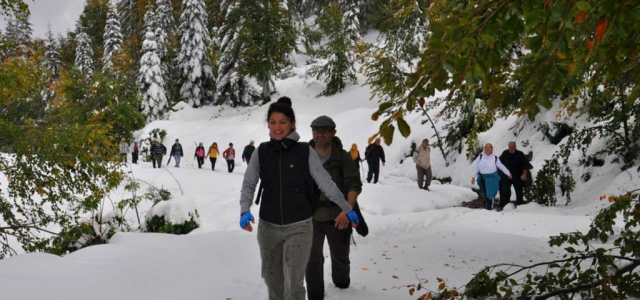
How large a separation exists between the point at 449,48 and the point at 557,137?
1491 cm

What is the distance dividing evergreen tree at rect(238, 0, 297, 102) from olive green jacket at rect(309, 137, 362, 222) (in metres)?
29.4

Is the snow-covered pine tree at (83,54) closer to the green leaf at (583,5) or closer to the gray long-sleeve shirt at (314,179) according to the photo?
the gray long-sleeve shirt at (314,179)

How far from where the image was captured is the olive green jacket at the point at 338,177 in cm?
416

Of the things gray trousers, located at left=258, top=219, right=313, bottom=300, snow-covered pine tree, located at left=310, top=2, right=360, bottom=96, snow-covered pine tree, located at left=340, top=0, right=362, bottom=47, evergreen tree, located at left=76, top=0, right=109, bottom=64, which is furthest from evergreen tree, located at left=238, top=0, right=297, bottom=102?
gray trousers, located at left=258, top=219, right=313, bottom=300

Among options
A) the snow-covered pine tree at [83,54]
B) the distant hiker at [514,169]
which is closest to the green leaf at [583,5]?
the distant hiker at [514,169]

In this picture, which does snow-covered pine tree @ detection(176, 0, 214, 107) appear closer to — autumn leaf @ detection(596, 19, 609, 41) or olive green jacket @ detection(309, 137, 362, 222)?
olive green jacket @ detection(309, 137, 362, 222)

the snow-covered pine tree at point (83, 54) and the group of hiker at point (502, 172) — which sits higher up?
the snow-covered pine tree at point (83, 54)

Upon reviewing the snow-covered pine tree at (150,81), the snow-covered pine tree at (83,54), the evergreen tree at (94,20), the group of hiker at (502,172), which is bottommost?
the group of hiker at (502,172)

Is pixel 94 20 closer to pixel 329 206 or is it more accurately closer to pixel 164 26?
pixel 164 26

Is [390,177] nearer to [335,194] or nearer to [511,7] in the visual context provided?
[335,194]

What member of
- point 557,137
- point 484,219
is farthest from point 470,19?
point 557,137

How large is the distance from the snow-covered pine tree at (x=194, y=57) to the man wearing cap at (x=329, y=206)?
34.2 m

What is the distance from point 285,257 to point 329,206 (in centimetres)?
97

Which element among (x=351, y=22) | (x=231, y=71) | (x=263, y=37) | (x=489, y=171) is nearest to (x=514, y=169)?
(x=489, y=171)
